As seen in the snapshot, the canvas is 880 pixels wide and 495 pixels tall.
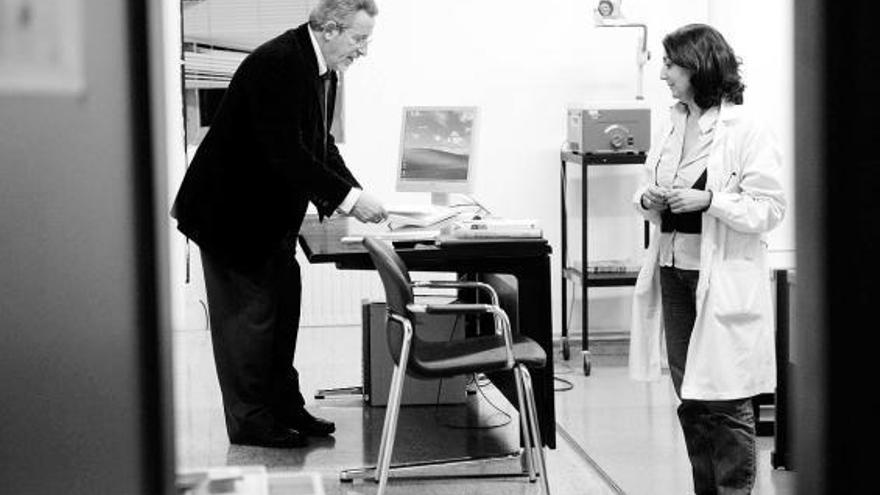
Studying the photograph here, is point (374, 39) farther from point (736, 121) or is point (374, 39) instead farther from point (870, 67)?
point (870, 67)

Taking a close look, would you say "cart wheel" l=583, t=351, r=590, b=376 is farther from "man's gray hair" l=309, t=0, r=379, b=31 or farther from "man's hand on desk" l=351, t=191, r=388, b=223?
"man's gray hair" l=309, t=0, r=379, b=31

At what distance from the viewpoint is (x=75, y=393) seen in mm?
702

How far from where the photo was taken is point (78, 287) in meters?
0.69

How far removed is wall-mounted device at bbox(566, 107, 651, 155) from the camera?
17.4 feet

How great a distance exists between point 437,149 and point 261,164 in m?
0.96

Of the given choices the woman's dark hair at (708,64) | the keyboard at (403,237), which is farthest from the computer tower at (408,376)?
the woman's dark hair at (708,64)

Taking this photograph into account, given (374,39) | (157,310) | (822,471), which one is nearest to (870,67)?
(822,471)

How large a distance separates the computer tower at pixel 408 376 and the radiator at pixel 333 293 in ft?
4.72

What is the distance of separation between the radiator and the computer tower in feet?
4.72

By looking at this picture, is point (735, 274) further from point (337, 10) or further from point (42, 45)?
point (42, 45)

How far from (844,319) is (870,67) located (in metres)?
0.15

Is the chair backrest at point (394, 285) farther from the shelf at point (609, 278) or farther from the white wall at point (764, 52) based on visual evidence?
the white wall at point (764, 52)

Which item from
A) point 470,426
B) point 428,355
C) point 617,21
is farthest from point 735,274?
point 617,21

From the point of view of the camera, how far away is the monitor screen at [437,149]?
14.6 feet
